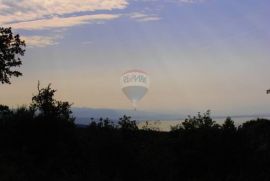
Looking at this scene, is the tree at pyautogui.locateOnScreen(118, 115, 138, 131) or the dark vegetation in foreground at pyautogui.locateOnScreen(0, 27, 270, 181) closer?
the dark vegetation in foreground at pyautogui.locateOnScreen(0, 27, 270, 181)

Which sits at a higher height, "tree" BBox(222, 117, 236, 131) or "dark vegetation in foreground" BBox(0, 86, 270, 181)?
"tree" BBox(222, 117, 236, 131)

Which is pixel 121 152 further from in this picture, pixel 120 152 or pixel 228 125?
pixel 228 125

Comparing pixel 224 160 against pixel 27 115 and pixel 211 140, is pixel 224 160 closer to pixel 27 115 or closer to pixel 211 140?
pixel 211 140

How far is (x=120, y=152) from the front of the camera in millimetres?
25594

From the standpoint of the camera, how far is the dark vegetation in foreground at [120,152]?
23.0 meters

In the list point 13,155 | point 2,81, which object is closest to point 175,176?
point 13,155

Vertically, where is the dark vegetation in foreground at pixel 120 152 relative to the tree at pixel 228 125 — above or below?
below

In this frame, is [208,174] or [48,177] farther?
[208,174]

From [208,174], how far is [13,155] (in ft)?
32.4

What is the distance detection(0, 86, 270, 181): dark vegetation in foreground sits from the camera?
22969mm

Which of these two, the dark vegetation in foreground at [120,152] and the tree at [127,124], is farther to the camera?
the tree at [127,124]

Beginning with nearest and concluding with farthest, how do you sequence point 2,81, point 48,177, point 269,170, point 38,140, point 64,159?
point 48,177 → point 269,170 → point 64,159 → point 38,140 → point 2,81

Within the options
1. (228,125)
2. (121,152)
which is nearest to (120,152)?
(121,152)

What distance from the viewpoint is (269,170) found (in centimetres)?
2494
